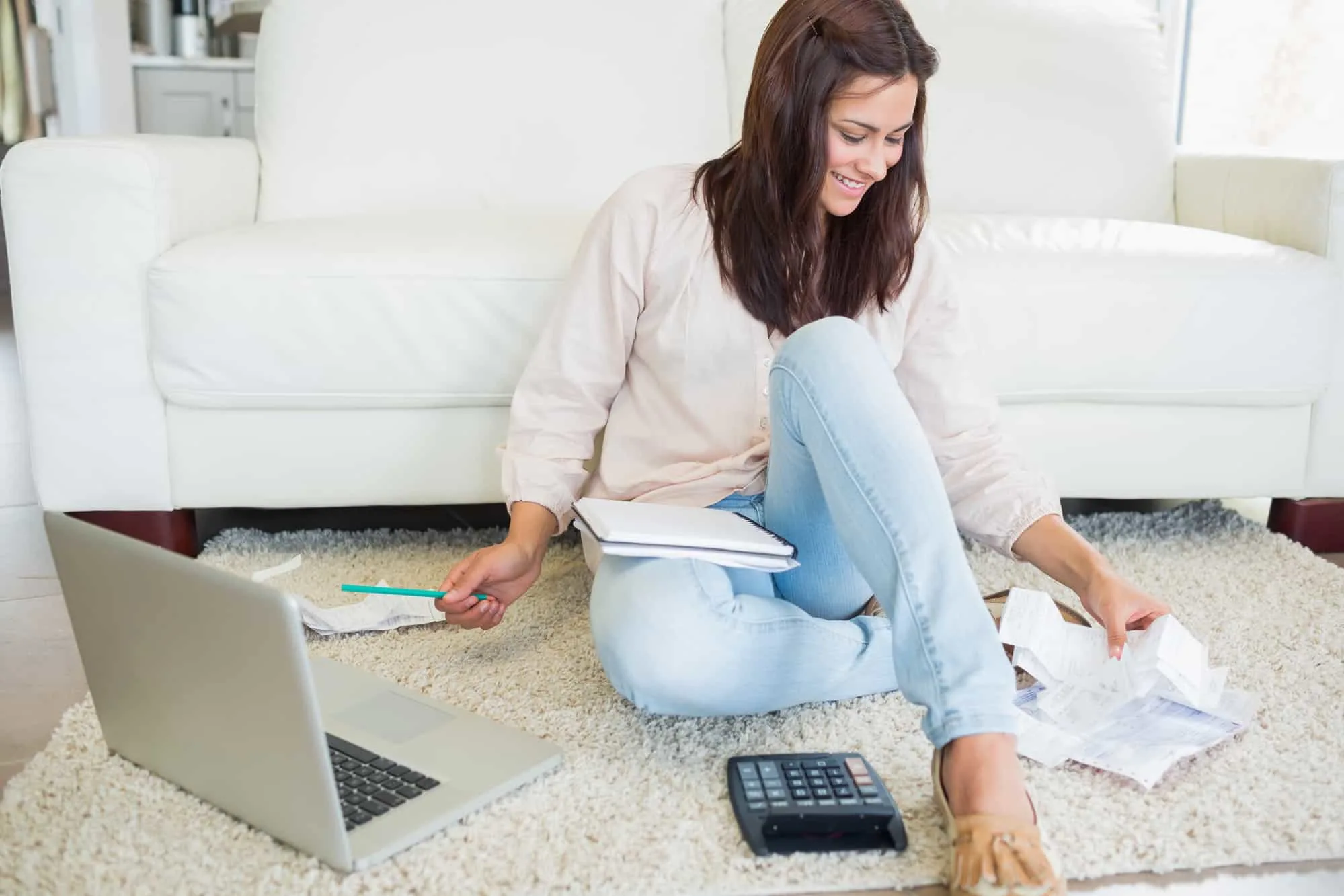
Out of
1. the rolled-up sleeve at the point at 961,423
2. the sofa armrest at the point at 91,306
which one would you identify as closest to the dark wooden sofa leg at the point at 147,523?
the sofa armrest at the point at 91,306

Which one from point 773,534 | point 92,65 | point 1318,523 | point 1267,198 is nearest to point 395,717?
point 773,534

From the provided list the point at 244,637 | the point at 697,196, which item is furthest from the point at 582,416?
the point at 244,637

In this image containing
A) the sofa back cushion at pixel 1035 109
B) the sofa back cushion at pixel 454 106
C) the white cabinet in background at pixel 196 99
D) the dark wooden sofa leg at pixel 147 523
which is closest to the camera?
the dark wooden sofa leg at pixel 147 523

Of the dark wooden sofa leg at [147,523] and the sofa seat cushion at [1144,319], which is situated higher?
the sofa seat cushion at [1144,319]

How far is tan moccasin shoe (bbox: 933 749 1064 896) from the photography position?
861 mm

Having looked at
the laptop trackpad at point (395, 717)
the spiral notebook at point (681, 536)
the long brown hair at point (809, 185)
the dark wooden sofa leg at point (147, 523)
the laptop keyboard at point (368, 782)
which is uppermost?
the long brown hair at point (809, 185)

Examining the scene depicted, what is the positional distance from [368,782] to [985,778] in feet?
1.59

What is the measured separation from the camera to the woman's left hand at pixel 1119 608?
1.07 metres

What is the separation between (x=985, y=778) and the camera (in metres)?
0.92

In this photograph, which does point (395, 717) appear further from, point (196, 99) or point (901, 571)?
point (196, 99)

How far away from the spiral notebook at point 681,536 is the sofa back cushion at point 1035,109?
112 cm

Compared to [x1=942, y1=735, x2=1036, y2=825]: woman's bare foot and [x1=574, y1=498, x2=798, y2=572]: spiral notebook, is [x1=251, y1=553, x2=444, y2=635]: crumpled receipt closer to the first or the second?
[x1=574, y1=498, x2=798, y2=572]: spiral notebook

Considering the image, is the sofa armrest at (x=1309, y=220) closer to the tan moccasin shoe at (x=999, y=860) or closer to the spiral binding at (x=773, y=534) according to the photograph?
Result: the spiral binding at (x=773, y=534)

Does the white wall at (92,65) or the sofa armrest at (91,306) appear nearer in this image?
the sofa armrest at (91,306)
